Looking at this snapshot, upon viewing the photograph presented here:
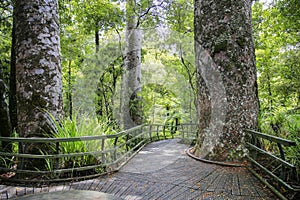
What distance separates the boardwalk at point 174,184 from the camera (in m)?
2.82

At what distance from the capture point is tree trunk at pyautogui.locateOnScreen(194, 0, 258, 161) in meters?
4.42

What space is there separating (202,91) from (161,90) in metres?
7.51

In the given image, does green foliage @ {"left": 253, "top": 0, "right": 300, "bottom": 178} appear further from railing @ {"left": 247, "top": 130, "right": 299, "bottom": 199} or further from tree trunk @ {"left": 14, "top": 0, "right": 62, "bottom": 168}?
tree trunk @ {"left": 14, "top": 0, "right": 62, "bottom": 168}

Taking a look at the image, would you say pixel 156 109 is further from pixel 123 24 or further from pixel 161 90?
pixel 123 24

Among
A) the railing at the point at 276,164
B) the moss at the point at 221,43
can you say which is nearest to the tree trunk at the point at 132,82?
the moss at the point at 221,43

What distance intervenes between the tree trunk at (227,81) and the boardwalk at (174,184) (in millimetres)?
563

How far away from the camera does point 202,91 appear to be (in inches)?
197

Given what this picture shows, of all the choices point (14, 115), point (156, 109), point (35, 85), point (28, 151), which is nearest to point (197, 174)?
point (28, 151)

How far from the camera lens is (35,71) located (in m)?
3.72

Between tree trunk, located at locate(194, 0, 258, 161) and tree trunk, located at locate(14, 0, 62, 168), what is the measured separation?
10.1ft

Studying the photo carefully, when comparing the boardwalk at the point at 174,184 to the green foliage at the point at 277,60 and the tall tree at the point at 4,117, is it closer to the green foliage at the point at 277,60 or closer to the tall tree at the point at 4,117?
the green foliage at the point at 277,60

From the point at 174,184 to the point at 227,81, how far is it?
8.00ft

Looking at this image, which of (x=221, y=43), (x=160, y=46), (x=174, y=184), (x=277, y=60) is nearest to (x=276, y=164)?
(x=174, y=184)

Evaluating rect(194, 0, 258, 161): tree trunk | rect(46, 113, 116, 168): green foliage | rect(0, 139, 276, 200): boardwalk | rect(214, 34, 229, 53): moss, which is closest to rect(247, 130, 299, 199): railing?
rect(0, 139, 276, 200): boardwalk
